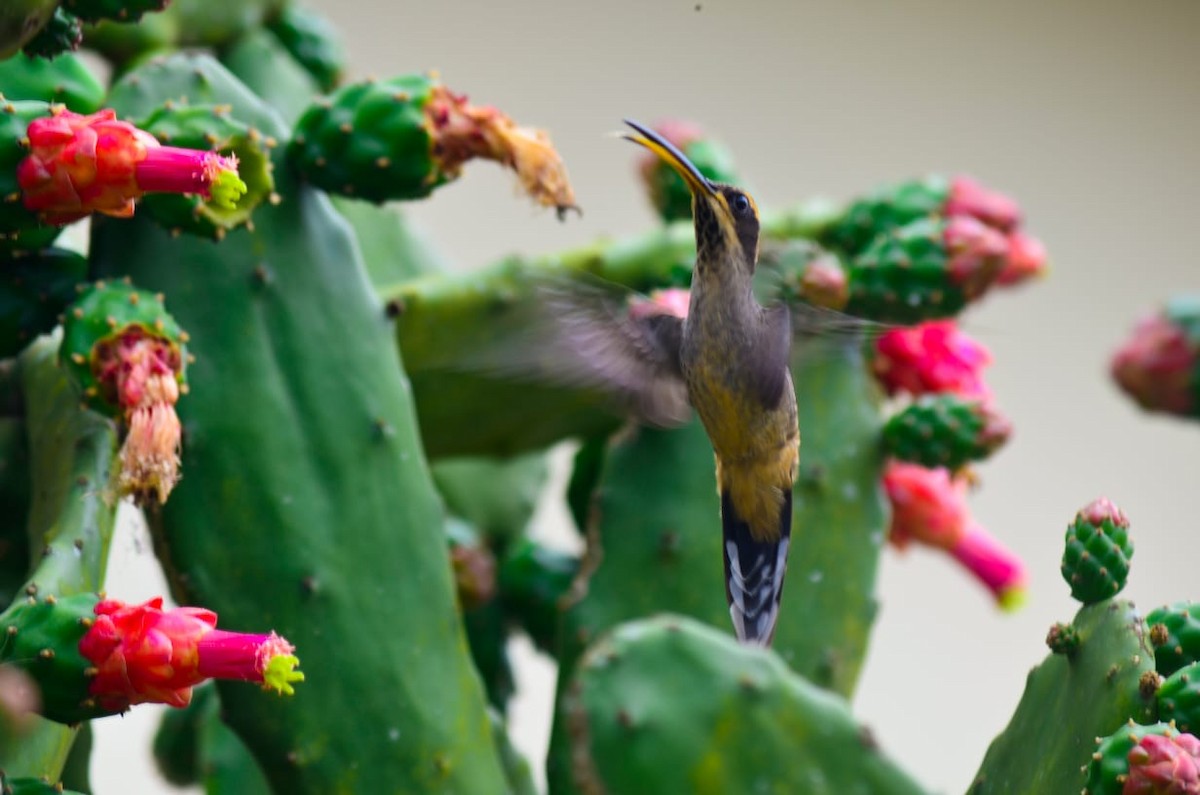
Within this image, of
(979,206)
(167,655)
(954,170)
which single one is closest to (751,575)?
(167,655)

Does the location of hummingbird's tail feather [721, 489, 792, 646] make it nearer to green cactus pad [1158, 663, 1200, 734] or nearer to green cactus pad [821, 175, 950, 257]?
green cactus pad [1158, 663, 1200, 734]

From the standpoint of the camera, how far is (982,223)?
1.80 meters

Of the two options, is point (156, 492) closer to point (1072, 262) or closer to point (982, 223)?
point (982, 223)

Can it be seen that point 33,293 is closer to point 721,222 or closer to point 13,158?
point 13,158

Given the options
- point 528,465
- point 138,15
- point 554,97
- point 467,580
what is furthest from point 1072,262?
point 138,15

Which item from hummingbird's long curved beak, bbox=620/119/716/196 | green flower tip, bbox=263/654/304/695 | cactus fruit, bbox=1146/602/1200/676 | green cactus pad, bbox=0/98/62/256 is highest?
hummingbird's long curved beak, bbox=620/119/716/196

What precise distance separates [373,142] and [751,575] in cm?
44

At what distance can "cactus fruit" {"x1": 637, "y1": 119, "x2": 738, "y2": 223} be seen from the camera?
1.73 metres

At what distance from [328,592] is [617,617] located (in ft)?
1.09

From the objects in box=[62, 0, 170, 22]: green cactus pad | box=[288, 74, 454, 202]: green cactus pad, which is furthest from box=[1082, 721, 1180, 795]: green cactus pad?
box=[62, 0, 170, 22]: green cactus pad

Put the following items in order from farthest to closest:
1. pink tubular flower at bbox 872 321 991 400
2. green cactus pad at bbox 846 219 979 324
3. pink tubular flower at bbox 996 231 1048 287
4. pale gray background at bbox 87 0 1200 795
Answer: pale gray background at bbox 87 0 1200 795 < pink tubular flower at bbox 996 231 1048 287 < pink tubular flower at bbox 872 321 991 400 < green cactus pad at bbox 846 219 979 324

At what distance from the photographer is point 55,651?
3.33 feet

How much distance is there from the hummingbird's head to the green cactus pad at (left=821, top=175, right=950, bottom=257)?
0.78 meters

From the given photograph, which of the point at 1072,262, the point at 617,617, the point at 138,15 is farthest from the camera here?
the point at 1072,262
